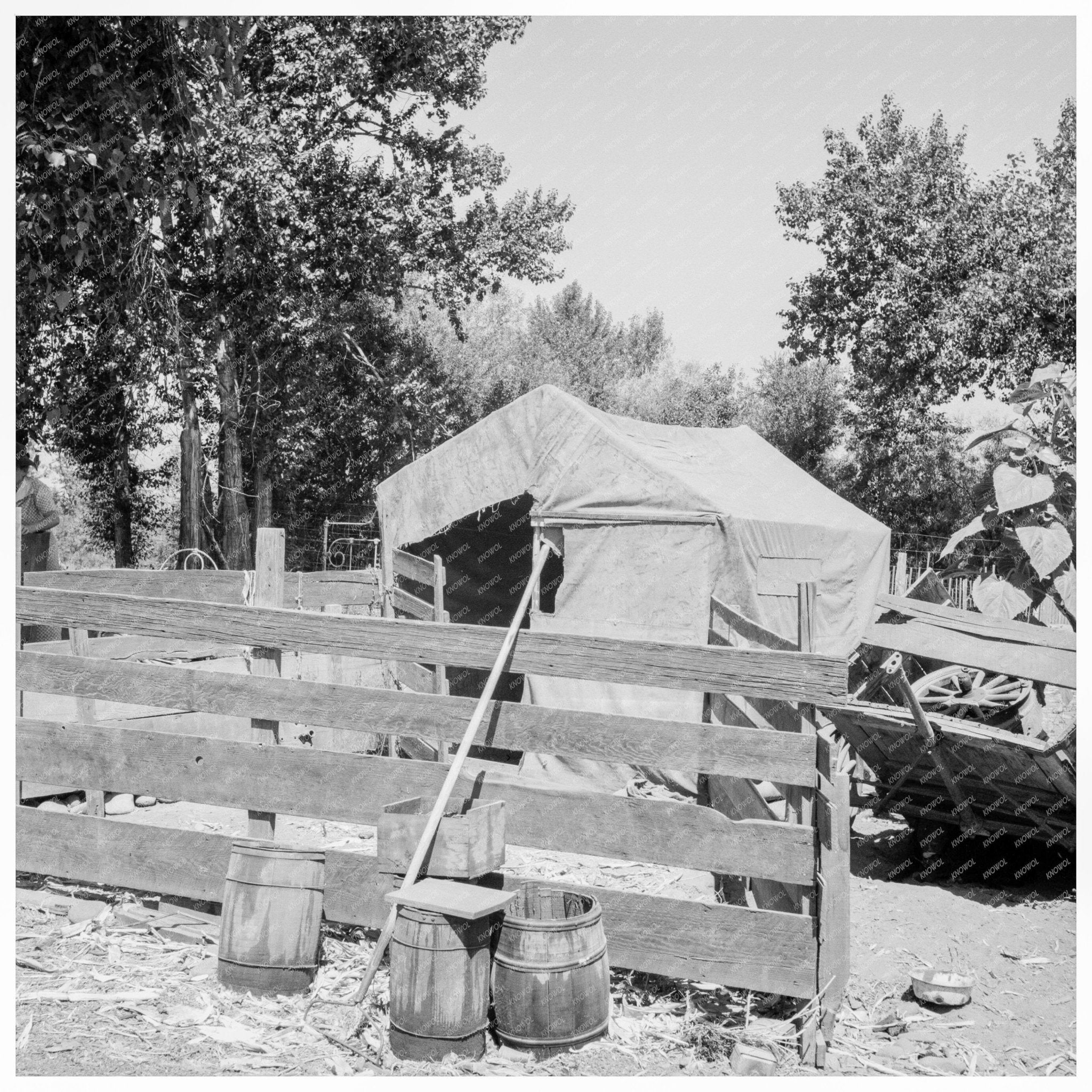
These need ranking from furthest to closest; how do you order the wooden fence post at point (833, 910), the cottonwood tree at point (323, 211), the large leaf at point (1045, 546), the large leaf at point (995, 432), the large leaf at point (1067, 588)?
1. the cottonwood tree at point (323, 211)
2. the large leaf at point (995, 432)
3. the large leaf at point (1067, 588)
4. the large leaf at point (1045, 546)
5. the wooden fence post at point (833, 910)

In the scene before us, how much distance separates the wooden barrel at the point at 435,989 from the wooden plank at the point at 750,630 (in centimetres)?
251

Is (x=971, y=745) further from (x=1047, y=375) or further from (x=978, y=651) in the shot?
(x=1047, y=375)

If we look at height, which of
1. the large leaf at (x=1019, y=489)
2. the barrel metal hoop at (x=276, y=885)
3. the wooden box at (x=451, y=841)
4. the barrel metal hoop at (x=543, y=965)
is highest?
the large leaf at (x=1019, y=489)

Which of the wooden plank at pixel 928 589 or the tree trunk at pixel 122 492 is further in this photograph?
the tree trunk at pixel 122 492

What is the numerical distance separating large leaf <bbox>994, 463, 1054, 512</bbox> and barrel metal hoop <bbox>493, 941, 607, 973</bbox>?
4236mm

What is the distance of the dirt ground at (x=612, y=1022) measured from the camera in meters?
3.48

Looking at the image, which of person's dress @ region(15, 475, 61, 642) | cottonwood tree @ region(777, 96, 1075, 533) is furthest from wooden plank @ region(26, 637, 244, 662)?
cottonwood tree @ region(777, 96, 1075, 533)

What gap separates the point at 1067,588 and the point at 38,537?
8.52 metres

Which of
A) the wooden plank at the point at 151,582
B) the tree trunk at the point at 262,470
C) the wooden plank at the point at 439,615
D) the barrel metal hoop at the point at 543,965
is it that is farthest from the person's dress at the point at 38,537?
the tree trunk at the point at 262,470

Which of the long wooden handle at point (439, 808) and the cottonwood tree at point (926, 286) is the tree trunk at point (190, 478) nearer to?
the cottonwood tree at point (926, 286)

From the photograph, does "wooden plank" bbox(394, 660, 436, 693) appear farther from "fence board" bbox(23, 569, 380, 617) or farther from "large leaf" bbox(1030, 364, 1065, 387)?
"large leaf" bbox(1030, 364, 1065, 387)

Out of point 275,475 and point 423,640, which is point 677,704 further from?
point 275,475

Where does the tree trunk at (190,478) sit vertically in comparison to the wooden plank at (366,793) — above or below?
above

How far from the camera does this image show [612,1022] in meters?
3.81
